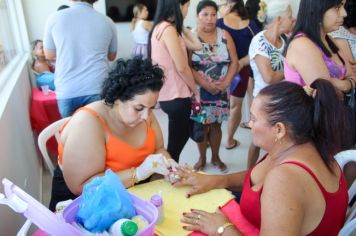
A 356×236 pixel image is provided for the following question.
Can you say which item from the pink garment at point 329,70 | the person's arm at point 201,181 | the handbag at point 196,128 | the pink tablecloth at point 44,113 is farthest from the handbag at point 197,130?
the person's arm at point 201,181

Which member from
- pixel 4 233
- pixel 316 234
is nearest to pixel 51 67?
pixel 4 233

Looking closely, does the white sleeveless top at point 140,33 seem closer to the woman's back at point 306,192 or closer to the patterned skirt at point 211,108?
the patterned skirt at point 211,108

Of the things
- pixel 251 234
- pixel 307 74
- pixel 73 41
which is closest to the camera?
pixel 251 234

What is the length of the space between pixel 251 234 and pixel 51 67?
3101 mm

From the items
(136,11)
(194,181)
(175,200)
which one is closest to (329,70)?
(194,181)

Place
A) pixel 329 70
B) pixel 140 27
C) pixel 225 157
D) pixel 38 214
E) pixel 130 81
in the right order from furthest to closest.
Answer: pixel 140 27 < pixel 225 157 < pixel 329 70 < pixel 130 81 < pixel 38 214

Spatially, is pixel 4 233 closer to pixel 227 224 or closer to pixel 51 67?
pixel 227 224

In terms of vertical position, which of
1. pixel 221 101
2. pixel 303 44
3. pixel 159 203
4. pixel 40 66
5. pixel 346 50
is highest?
pixel 303 44

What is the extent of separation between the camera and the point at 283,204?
2.78 ft

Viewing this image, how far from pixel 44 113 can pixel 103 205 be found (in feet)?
7.06

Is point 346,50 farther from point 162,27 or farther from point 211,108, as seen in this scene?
point 162,27

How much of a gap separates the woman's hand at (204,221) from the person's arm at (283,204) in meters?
0.17

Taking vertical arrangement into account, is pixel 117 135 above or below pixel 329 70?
below

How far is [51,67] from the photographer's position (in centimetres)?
356
